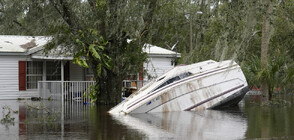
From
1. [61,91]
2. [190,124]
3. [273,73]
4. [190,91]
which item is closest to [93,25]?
[190,91]

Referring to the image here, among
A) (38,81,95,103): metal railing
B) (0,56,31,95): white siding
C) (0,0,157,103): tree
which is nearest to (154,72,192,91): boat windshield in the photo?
(0,0,157,103): tree

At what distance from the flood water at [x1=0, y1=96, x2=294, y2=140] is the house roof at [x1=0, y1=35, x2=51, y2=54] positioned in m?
10.1

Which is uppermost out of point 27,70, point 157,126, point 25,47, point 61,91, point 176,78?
point 25,47

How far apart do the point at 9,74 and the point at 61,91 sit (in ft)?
12.0

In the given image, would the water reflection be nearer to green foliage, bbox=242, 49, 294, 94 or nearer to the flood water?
the flood water

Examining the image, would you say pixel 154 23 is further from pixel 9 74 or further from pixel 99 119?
pixel 9 74

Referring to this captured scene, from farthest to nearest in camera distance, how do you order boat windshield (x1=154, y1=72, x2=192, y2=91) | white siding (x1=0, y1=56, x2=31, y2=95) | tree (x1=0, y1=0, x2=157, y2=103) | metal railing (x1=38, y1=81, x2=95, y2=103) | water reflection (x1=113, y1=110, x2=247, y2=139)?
white siding (x1=0, y1=56, x2=31, y2=95), metal railing (x1=38, y1=81, x2=95, y2=103), tree (x1=0, y1=0, x2=157, y2=103), boat windshield (x1=154, y1=72, x2=192, y2=91), water reflection (x1=113, y1=110, x2=247, y2=139)

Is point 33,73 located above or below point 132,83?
above

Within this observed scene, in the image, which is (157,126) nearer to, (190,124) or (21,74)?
(190,124)

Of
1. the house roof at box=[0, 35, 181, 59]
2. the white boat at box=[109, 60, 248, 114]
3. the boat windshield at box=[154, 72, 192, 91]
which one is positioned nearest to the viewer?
the white boat at box=[109, 60, 248, 114]

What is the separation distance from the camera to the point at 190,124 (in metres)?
13.9

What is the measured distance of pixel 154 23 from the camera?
2167 cm

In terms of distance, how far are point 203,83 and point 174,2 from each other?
16.2 feet

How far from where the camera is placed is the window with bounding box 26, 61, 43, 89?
92.1 ft
